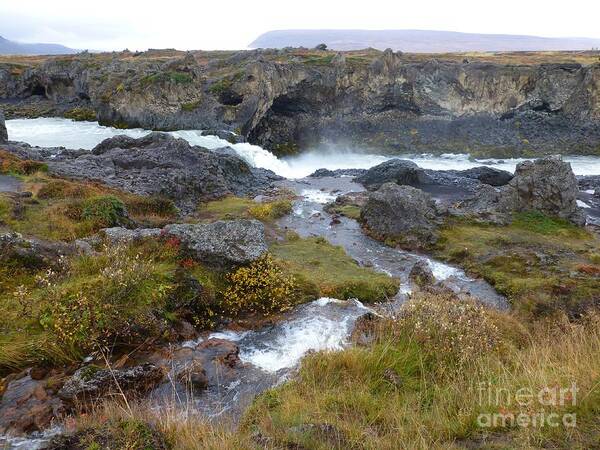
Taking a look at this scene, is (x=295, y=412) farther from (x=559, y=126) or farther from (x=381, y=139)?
(x=559, y=126)

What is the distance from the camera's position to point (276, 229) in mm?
26203

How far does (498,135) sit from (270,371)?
66175 mm

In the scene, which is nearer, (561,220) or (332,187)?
(561,220)

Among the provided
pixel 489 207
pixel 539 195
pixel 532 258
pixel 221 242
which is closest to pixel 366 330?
pixel 221 242

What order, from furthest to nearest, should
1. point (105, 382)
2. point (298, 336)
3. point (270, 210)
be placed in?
point (270, 210), point (298, 336), point (105, 382)

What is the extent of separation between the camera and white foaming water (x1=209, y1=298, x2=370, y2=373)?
11.1 metres

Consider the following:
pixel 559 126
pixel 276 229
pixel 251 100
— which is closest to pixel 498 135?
pixel 559 126

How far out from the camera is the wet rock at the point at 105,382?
27.1ft

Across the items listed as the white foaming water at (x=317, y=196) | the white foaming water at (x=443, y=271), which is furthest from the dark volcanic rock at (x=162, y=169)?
the white foaming water at (x=443, y=271)

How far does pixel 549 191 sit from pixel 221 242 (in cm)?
2263

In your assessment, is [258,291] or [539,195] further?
[539,195]

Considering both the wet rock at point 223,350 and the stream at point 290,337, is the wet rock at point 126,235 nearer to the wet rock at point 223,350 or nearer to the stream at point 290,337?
the stream at point 290,337

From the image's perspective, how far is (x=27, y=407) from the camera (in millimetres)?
8141

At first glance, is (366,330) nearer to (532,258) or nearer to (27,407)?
(27,407)
